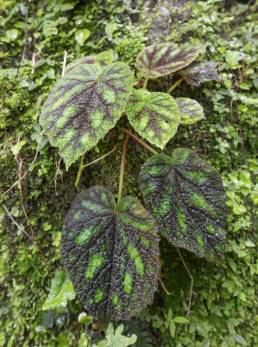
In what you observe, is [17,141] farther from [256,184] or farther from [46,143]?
[256,184]

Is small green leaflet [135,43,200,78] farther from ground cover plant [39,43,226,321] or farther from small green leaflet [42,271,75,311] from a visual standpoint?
small green leaflet [42,271,75,311]

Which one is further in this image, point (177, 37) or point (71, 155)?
point (177, 37)

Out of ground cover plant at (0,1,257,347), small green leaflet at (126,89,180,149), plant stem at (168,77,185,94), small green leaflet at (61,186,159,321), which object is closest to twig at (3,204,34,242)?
ground cover plant at (0,1,257,347)

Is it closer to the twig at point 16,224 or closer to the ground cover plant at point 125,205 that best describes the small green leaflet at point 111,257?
the ground cover plant at point 125,205

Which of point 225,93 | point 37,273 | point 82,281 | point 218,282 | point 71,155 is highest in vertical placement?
point 71,155

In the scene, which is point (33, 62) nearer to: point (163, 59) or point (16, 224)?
point (163, 59)

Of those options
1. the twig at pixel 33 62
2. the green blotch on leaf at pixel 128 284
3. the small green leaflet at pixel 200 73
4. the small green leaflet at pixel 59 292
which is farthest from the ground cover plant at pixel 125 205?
the twig at pixel 33 62

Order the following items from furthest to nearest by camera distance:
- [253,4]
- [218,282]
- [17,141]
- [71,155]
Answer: [253,4] → [17,141] → [218,282] → [71,155]

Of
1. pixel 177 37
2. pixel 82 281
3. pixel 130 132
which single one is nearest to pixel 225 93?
pixel 177 37
